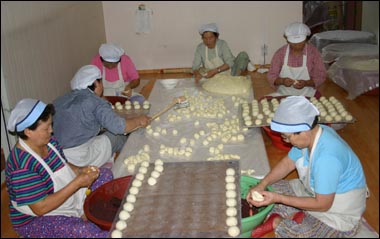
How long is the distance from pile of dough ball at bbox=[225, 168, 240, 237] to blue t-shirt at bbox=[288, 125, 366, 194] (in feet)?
1.17

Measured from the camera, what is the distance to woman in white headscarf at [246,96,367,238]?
1.67 meters

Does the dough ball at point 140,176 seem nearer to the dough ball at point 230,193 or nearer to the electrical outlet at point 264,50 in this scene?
the dough ball at point 230,193

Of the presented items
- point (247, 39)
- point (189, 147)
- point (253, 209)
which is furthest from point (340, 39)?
point (253, 209)

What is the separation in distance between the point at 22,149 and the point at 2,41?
5.14 feet

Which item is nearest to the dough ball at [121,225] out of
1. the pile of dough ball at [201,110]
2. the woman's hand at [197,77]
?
the pile of dough ball at [201,110]

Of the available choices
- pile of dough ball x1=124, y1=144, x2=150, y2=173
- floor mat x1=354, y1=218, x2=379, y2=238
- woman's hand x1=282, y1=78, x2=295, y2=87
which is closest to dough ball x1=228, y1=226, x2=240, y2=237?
floor mat x1=354, y1=218, x2=379, y2=238

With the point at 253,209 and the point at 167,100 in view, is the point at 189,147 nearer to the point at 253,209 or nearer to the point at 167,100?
the point at 253,209

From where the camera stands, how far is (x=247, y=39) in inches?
234

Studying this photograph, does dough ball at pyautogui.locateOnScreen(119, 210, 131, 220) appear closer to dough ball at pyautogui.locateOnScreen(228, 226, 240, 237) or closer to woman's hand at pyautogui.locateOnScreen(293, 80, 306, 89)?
dough ball at pyautogui.locateOnScreen(228, 226, 240, 237)

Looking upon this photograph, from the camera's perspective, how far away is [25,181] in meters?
1.75

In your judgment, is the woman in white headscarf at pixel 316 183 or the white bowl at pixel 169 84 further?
the white bowl at pixel 169 84

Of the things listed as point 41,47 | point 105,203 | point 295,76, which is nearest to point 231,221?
point 105,203

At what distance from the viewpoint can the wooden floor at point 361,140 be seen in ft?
6.27

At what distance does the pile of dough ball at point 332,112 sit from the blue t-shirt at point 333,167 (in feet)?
3.16
